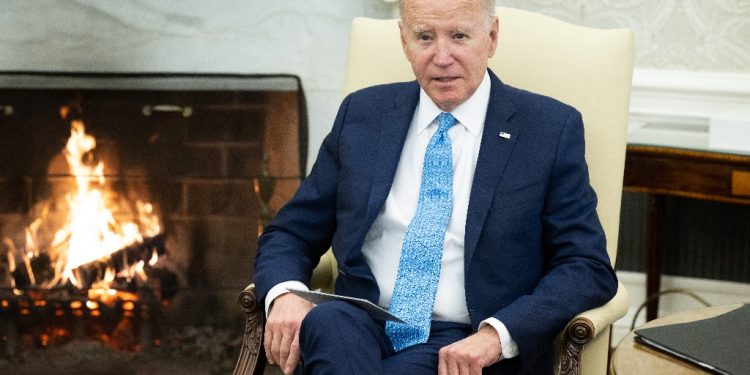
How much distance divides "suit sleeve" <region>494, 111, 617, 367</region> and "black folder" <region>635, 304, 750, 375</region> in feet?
0.38

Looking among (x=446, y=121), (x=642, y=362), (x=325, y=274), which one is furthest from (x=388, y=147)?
(x=642, y=362)

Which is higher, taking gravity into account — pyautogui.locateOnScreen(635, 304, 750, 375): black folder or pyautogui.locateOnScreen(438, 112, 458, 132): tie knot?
pyautogui.locateOnScreen(438, 112, 458, 132): tie knot

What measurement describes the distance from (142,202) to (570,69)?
1.47 m

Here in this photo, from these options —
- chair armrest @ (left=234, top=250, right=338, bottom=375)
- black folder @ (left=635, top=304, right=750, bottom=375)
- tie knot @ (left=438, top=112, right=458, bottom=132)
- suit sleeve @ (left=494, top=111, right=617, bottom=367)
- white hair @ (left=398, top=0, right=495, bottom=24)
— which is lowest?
chair armrest @ (left=234, top=250, right=338, bottom=375)

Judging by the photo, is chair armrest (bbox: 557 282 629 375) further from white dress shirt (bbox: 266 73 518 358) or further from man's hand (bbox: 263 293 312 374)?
man's hand (bbox: 263 293 312 374)

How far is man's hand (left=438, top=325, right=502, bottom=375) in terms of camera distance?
1.59 meters

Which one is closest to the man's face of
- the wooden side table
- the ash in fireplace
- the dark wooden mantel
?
the wooden side table

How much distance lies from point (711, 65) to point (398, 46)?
1077 mm

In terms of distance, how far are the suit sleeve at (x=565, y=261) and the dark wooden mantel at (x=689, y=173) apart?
0.71 metres

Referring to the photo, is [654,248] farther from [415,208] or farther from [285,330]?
[285,330]

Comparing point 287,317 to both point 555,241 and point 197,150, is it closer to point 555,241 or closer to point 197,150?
point 555,241

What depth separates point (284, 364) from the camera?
1.71 m

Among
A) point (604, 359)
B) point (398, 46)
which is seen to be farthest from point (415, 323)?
point (398, 46)

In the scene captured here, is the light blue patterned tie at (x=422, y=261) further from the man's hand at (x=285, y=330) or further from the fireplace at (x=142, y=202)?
the fireplace at (x=142, y=202)
